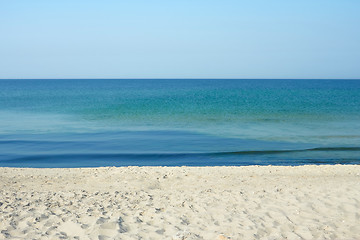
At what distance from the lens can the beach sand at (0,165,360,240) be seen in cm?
630

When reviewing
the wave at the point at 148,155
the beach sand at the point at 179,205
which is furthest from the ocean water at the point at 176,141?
the beach sand at the point at 179,205

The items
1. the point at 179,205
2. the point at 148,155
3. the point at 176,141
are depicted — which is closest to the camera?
the point at 179,205

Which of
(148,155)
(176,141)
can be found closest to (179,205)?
(148,155)

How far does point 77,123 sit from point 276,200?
2076 centimetres

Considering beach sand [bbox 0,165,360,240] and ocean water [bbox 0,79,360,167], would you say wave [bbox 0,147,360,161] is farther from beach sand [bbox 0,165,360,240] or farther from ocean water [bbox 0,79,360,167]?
beach sand [bbox 0,165,360,240]

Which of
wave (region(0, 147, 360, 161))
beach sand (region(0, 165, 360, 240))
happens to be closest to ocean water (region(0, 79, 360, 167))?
wave (region(0, 147, 360, 161))

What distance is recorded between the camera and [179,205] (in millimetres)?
7707

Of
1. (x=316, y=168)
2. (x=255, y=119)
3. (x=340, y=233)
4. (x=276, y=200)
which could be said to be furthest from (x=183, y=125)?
(x=340, y=233)

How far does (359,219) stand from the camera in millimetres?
7047

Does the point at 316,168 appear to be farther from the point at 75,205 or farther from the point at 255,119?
the point at 255,119

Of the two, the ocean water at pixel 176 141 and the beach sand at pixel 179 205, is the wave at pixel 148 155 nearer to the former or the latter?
the ocean water at pixel 176 141

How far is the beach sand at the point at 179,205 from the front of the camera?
Answer: 6.30 metres

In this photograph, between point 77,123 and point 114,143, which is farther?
point 77,123

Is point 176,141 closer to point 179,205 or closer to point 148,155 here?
point 148,155
